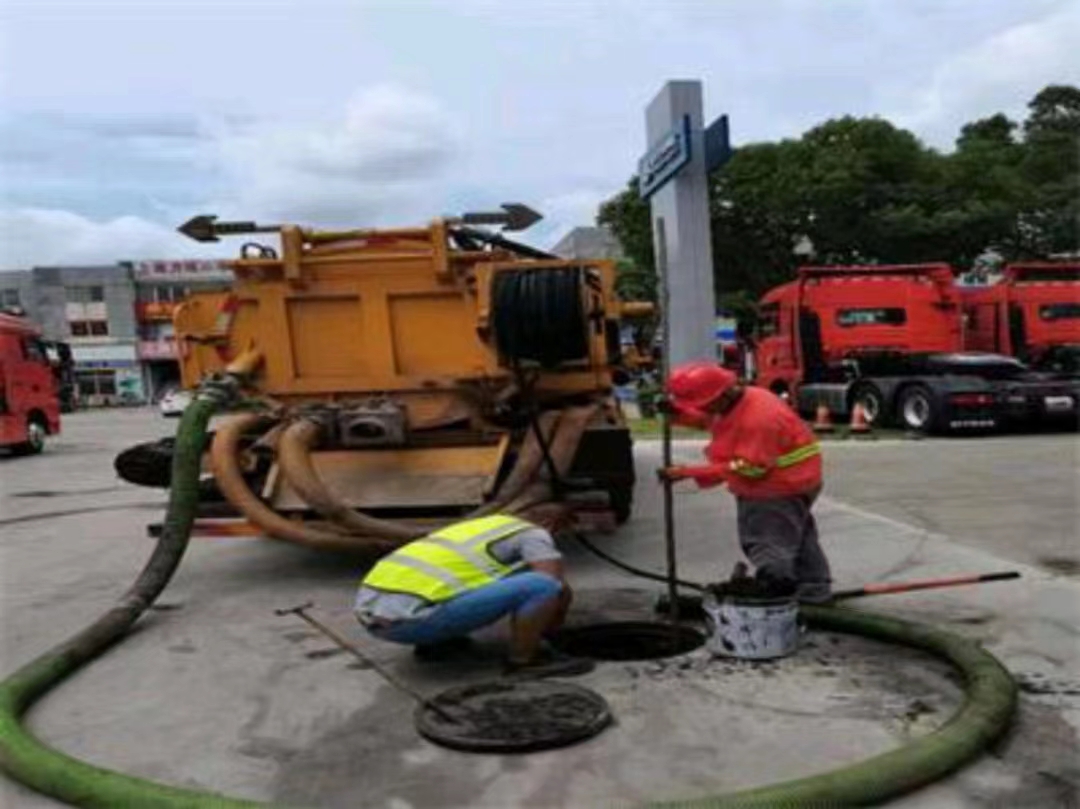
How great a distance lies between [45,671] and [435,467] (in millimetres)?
3109

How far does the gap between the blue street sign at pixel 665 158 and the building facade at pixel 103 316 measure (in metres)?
57.3

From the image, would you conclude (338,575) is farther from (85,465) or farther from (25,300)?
(25,300)

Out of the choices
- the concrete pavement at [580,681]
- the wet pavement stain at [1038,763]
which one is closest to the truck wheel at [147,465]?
the concrete pavement at [580,681]

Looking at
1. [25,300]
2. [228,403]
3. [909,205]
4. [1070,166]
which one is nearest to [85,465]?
[228,403]

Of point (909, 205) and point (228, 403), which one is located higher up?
point (909, 205)

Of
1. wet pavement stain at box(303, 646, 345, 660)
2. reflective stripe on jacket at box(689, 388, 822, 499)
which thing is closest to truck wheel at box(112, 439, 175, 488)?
wet pavement stain at box(303, 646, 345, 660)

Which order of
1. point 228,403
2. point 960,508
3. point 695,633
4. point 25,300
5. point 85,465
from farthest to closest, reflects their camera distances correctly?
point 25,300, point 85,465, point 960,508, point 228,403, point 695,633

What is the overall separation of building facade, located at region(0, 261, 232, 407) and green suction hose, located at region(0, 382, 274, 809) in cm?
6727

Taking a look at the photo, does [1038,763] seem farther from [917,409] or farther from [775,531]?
[917,409]

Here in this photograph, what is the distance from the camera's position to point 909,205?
39.1m

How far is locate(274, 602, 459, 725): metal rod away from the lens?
5.07 m

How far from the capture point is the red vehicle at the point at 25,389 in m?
21.5

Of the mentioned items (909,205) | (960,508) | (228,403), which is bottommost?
(960,508)

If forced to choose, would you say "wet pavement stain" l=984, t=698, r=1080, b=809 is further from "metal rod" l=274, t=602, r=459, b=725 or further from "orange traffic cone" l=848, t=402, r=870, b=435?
"orange traffic cone" l=848, t=402, r=870, b=435
